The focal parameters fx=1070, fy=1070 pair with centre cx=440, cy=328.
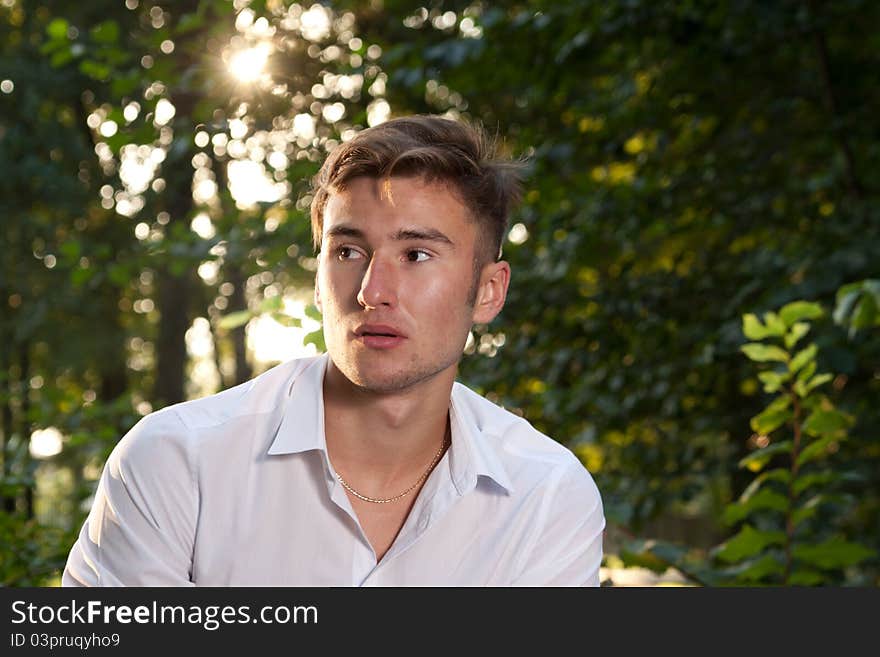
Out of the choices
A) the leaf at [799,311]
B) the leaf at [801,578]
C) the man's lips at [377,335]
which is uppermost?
the leaf at [799,311]

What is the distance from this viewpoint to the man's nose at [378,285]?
2225 millimetres

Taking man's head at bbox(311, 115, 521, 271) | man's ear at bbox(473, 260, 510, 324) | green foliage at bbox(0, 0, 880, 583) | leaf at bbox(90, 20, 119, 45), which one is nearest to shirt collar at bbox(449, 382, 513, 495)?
man's ear at bbox(473, 260, 510, 324)

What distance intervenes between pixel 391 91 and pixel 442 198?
259 centimetres

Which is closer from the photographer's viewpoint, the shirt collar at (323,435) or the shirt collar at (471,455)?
the shirt collar at (323,435)

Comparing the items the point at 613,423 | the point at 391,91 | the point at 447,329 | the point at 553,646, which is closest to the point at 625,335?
the point at 613,423

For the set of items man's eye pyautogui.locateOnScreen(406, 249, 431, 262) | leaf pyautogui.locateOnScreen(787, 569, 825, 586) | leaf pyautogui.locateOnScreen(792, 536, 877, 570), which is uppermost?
man's eye pyautogui.locateOnScreen(406, 249, 431, 262)

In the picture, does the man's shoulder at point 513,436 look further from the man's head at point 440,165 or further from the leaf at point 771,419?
the leaf at point 771,419

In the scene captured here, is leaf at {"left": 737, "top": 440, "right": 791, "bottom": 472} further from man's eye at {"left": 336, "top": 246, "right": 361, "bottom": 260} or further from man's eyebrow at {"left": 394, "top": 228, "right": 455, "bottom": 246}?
man's eye at {"left": 336, "top": 246, "right": 361, "bottom": 260}

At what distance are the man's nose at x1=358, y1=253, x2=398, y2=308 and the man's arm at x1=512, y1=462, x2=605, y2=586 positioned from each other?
0.58m

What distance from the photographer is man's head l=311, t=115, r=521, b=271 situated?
229 cm

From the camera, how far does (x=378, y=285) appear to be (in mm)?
2232

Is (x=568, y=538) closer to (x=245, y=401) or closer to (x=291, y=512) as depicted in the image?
(x=291, y=512)

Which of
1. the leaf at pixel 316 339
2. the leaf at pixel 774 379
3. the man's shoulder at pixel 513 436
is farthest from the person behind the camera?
the leaf at pixel 316 339

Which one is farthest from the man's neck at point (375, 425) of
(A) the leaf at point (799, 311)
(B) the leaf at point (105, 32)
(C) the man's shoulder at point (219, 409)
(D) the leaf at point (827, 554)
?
(B) the leaf at point (105, 32)
